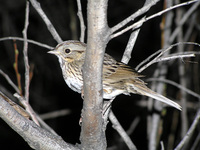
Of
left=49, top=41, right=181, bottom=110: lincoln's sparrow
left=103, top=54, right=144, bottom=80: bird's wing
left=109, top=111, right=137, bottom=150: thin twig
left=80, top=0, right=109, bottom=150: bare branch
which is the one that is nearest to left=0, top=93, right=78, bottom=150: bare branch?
left=80, top=0, right=109, bottom=150: bare branch

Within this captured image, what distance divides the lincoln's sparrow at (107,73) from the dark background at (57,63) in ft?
8.55

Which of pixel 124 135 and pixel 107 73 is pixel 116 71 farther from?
pixel 124 135

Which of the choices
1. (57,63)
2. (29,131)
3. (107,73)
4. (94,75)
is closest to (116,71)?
(107,73)

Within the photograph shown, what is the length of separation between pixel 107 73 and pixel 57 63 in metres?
3.03

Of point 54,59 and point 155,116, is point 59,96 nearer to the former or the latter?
point 54,59

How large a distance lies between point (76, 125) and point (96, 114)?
162 inches

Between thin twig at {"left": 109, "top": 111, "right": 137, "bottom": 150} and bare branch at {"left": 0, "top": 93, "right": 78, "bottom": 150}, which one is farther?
thin twig at {"left": 109, "top": 111, "right": 137, "bottom": 150}

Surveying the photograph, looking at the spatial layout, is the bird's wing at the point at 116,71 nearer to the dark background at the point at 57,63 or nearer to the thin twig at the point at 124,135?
the thin twig at the point at 124,135

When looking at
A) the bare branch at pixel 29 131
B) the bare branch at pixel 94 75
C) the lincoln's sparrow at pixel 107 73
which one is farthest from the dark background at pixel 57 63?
the bare branch at pixel 29 131

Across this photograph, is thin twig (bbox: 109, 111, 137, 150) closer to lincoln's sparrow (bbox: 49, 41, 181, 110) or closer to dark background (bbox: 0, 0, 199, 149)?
lincoln's sparrow (bbox: 49, 41, 181, 110)

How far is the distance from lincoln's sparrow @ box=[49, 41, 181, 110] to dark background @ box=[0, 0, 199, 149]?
8.55 ft

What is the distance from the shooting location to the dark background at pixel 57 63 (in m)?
5.98

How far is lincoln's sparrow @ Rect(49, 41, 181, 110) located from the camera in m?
3.20

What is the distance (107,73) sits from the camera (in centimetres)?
324
